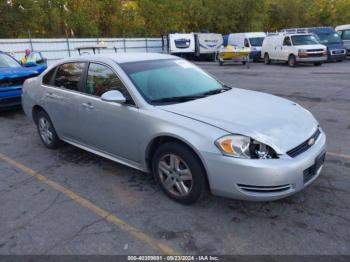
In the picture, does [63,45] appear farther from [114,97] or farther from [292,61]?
[114,97]

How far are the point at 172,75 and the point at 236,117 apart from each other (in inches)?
50.0

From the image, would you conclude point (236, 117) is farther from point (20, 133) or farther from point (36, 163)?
point (20, 133)

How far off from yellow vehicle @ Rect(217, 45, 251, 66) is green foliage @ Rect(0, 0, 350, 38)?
14.3m

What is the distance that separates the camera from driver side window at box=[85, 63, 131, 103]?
4.12 metres

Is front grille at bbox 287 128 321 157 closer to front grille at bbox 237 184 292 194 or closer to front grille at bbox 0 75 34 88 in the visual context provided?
front grille at bbox 237 184 292 194

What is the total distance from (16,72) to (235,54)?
1457cm

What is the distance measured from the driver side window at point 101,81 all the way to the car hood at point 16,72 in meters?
4.66

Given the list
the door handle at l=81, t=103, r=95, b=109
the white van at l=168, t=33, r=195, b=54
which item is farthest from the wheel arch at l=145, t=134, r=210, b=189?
the white van at l=168, t=33, r=195, b=54

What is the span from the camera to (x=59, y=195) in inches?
161

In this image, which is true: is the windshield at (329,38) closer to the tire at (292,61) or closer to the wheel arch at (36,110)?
the tire at (292,61)

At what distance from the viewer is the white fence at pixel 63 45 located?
21656 mm

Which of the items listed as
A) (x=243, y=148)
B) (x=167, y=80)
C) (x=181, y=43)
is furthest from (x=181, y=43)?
(x=243, y=148)

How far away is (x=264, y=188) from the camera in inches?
122

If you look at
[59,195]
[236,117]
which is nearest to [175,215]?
[236,117]
